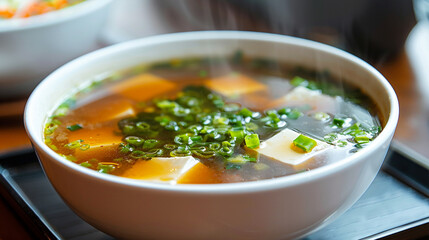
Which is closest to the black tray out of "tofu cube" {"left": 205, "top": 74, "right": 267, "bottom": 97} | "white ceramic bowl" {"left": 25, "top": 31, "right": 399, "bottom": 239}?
"white ceramic bowl" {"left": 25, "top": 31, "right": 399, "bottom": 239}

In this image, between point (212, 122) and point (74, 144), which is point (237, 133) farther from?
point (74, 144)

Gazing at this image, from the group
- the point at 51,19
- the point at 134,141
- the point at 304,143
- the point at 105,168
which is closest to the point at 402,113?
the point at 304,143

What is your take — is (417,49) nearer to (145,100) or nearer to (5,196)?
(145,100)

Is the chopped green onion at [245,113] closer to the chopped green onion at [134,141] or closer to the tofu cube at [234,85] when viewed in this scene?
the tofu cube at [234,85]

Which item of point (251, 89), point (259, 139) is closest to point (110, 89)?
point (251, 89)

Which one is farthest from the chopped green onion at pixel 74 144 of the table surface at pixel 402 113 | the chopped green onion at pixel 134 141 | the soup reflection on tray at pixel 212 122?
the table surface at pixel 402 113

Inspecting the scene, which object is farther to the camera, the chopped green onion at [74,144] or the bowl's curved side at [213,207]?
the chopped green onion at [74,144]
